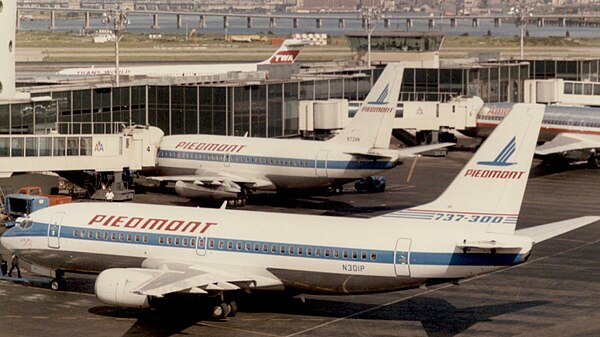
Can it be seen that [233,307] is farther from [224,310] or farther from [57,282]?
[57,282]

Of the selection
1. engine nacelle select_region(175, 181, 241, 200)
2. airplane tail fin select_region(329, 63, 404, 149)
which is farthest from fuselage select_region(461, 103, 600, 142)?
engine nacelle select_region(175, 181, 241, 200)

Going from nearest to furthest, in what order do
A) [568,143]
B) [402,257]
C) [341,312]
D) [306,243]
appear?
[402,257] < [306,243] < [341,312] < [568,143]

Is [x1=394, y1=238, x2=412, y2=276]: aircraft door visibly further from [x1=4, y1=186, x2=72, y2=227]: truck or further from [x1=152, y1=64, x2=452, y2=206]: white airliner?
[x1=4, y1=186, x2=72, y2=227]: truck

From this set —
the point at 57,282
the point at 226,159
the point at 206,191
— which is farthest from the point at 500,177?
the point at 226,159

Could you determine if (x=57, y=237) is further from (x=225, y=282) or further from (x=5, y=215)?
(x=5, y=215)

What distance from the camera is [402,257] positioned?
4859 cm

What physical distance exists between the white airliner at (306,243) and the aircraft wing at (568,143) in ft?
172

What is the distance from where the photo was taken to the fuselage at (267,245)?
4825 cm

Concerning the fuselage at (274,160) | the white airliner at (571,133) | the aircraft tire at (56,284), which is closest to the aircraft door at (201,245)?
the aircraft tire at (56,284)

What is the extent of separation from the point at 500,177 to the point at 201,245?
1206cm

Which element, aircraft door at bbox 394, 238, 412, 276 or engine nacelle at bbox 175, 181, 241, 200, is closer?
aircraft door at bbox 394, 238, 412, 276

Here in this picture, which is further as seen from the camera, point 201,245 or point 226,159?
point 226,159

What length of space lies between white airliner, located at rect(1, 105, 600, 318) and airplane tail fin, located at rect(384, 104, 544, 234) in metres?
0.04

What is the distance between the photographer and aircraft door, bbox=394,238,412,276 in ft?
159
